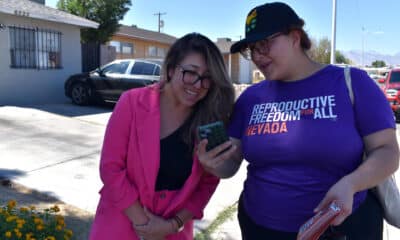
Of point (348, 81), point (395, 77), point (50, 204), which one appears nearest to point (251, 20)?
point (348, 81)

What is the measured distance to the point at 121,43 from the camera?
25109mm

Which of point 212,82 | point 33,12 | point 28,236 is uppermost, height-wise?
point 33,12

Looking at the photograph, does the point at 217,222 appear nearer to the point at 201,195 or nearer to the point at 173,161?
the point at 201,195

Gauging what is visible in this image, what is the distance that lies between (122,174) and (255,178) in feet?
2.03

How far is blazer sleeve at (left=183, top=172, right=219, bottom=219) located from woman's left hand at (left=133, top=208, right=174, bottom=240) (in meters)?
0.14

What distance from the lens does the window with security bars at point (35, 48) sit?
11166 millimetres

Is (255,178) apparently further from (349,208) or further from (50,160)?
(50,160)

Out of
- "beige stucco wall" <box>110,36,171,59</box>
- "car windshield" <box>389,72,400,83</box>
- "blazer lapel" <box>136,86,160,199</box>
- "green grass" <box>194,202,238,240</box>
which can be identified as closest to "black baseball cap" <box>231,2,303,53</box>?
"blazer lapel" <box>136,86,160,199</box>

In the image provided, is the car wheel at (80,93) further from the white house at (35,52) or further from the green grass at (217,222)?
the green grass at (217,222)

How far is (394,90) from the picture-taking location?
1289 cm

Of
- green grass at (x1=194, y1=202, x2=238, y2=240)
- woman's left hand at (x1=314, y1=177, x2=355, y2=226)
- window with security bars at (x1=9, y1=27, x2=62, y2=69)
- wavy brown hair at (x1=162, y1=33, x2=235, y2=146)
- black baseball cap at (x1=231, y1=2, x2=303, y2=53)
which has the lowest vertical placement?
green grass at (x1=194, y1=202, x2=238, y2=240)

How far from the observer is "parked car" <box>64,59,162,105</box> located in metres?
11.0

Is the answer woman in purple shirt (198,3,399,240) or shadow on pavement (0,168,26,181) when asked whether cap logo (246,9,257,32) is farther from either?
shadow on pavement (0,168,26,181)

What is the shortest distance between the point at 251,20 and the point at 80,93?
10.8 metres
